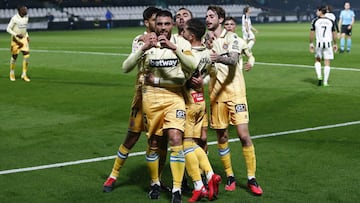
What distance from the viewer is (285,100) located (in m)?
16.8

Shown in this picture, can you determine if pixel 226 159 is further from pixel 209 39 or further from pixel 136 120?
pixel 209 39

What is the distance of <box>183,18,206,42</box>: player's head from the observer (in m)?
8.16

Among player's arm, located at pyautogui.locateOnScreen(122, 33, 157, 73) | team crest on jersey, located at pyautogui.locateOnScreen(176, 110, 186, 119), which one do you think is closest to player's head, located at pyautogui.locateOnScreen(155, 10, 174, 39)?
player's arm, located at pyautogui.locateOnScreen(122, 33, 157, 73)

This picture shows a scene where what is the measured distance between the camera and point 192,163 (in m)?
8.05

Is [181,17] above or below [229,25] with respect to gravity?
above

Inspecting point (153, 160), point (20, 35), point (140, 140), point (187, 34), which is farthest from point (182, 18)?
point (20, 35)

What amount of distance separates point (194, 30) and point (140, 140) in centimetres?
422

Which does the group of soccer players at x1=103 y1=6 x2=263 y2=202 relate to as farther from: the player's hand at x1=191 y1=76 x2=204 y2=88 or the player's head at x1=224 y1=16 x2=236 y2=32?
the player's head at x1=224 y1=16 x2=236 y2=32

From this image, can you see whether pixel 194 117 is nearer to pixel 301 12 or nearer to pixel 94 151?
pixel 94 151

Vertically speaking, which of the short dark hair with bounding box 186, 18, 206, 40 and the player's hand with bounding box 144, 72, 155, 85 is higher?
the short dark hair with bounding box 186, 18, 206, 40

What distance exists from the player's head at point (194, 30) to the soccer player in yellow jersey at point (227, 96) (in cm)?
54

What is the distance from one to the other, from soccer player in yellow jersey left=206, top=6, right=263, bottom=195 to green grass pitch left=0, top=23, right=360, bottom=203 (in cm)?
39

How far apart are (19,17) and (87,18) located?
45.6 metres

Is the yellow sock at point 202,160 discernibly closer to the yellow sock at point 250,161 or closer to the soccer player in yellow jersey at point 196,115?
the soccer player in yellow jersey at point 196,115
